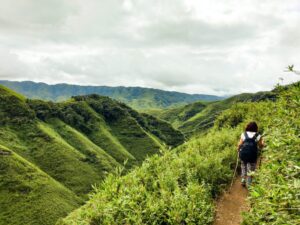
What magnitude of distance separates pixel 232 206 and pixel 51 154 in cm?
14349

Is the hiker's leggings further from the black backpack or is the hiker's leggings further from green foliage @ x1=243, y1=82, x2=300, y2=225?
green foliage @ x1=243, y1=82, x2=300, y2=225

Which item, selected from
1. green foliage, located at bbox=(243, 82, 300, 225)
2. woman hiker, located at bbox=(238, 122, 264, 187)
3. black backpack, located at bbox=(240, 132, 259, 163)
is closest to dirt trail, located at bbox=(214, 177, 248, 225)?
woman hiker, located at bbox=(238, 122, 264, 187)

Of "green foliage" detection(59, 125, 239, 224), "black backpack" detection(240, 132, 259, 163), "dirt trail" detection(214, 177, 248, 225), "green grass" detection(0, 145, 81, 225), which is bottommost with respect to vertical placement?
"green grass" detection(0, 145, 81, 225)

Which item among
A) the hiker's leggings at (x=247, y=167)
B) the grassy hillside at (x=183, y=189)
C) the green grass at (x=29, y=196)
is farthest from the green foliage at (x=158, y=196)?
the green grass at (x=29, y=196)

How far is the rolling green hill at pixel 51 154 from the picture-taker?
350ft

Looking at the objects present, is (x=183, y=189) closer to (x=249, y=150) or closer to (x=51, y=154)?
(x=249, y=150)

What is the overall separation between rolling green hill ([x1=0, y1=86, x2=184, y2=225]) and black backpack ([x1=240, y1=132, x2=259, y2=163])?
324ft

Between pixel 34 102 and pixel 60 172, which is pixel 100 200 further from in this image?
pixel 34 102

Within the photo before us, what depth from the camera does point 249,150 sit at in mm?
12156

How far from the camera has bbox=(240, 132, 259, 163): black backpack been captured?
12.1m

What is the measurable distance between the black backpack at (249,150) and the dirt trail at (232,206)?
1.31 metres

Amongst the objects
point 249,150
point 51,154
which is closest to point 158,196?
point 249,150

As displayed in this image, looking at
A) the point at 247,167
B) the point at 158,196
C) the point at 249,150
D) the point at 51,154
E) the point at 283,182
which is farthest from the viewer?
the point at 51,154

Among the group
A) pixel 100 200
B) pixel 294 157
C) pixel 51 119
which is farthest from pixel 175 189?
pixel 51 119
